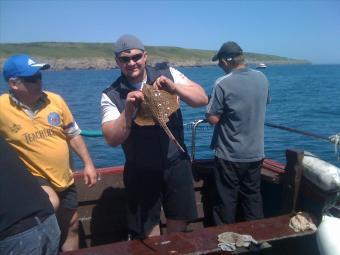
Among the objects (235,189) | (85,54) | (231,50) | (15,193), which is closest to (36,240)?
(15,193)

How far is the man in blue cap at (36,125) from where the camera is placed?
3556mm

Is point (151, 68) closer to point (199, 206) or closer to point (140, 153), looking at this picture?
point (140, 153)

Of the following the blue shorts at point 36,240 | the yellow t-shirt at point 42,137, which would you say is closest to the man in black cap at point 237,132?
the yellow t-shirt at point 42,137

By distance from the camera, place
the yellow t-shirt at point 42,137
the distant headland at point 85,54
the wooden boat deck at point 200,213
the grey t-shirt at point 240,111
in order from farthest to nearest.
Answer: the distant headland at point 85,54
the grey t-shirt at point 240,111
the wooden boat deck at point 200,213
the yellow t-shirt at point 42,137

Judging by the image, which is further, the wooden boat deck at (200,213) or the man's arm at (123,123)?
the wooden boat deck at (200,213)

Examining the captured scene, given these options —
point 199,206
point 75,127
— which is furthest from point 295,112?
point 75,127

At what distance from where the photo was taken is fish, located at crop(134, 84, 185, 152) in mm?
3635

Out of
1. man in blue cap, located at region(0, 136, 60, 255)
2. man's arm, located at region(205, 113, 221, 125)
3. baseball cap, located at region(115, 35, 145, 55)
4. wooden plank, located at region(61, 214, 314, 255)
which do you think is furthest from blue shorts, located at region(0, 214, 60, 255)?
man's arm, located at region(205, 113, 221, 125)

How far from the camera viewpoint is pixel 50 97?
153 inches

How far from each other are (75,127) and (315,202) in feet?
9.09

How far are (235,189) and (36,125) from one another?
8.08 ft

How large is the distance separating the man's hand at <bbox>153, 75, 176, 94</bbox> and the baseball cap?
0.37 meters

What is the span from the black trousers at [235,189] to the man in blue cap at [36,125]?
71.9 inches

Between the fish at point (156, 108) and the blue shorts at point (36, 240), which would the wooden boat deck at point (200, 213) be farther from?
the fish at point (156, 108)
